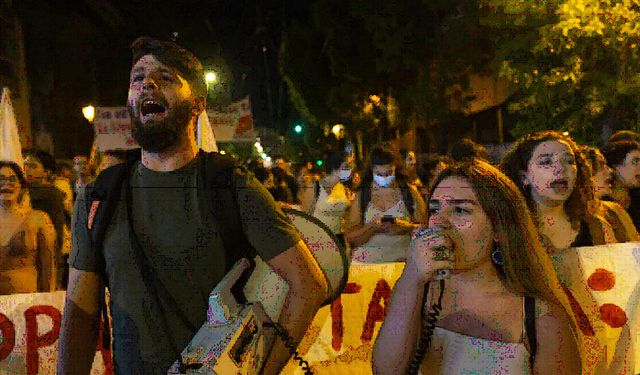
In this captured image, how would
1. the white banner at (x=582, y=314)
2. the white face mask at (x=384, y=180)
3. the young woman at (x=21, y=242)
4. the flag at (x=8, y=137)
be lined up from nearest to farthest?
the white banner at (x=582, y=314) → the young woman at (x=21, y=242) → the flag at (x=8, y=137) → the white face mask at (x=384, y=180)

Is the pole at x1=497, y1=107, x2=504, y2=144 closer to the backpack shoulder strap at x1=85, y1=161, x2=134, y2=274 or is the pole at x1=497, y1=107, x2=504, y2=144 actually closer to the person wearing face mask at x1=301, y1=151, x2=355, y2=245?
the person wearing face mask at x1=301, y1=151, x2=355, y2=245

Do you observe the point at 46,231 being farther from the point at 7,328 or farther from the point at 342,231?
the point at 342,231

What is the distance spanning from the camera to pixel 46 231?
5371 millimetres

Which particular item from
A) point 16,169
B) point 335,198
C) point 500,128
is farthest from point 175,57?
point 500,128

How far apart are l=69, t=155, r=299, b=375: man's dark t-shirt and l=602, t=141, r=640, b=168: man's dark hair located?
4.44 metres

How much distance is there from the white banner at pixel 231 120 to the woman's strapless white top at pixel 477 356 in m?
11.2

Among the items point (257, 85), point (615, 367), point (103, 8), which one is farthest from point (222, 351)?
point (257, 85)

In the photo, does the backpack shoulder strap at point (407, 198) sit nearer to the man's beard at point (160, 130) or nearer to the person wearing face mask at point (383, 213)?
the person wearing face mask at point (383, 213)

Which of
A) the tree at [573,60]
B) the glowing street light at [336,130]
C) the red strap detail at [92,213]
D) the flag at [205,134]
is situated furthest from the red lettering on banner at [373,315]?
the glowing street light at [336,130]

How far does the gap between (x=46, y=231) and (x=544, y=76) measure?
26.0 ft

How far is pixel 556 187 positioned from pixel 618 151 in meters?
2.42

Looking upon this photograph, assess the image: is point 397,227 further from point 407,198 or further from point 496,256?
point 496,256

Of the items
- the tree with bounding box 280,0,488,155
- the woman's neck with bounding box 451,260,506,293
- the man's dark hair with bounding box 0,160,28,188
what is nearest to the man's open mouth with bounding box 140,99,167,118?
the woman's neck with bounding box 451,260,506,293

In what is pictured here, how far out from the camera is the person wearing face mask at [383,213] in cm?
587
